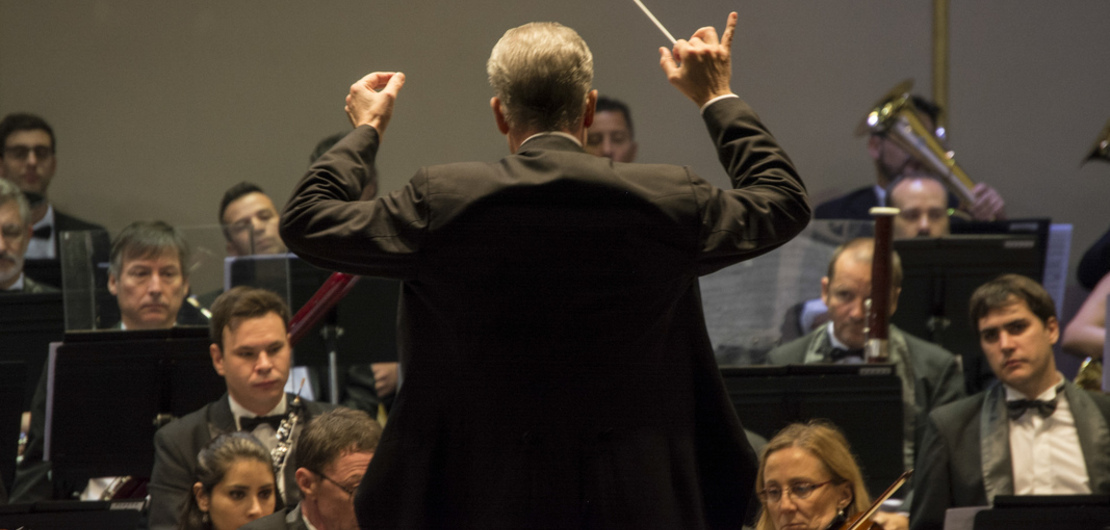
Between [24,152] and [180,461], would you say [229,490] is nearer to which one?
[180,461]

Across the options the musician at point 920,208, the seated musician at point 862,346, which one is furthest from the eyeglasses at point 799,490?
the musician at point 920,208

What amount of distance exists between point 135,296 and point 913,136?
11.2ft

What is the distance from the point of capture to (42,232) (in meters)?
5.02

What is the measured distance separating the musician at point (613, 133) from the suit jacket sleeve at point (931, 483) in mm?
2020

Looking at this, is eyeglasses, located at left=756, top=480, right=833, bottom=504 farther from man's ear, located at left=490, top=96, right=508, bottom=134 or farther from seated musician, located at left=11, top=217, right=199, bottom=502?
seated musician, located at left=11, top=217, right=199, bottom=502

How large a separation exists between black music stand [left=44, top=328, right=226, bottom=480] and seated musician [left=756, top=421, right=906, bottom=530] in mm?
1630

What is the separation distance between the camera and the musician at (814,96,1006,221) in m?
5.38

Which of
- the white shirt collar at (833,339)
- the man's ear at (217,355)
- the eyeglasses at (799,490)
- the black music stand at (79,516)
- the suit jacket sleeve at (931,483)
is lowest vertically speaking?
the suit jacket sleeve at (931,483)

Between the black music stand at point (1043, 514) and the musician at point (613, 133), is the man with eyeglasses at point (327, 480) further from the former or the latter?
the musician at point (613, 133)

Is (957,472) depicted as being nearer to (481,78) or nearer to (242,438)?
(242,438)

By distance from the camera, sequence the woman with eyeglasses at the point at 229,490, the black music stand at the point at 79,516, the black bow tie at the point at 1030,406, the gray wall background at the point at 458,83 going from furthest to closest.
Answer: the gray wall background at the point at 458,83
the black bow tie at the point at 1030,406
the woman with eyeglasses at the point at 229,490
the black music stand at the point at 79,516

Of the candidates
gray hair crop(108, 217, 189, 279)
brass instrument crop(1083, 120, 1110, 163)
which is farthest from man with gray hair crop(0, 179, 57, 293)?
brass instrument crop(1083, 120, 1110, 163)

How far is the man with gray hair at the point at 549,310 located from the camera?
1.51 metres

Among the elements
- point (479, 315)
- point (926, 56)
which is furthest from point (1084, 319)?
point (479, 315)
